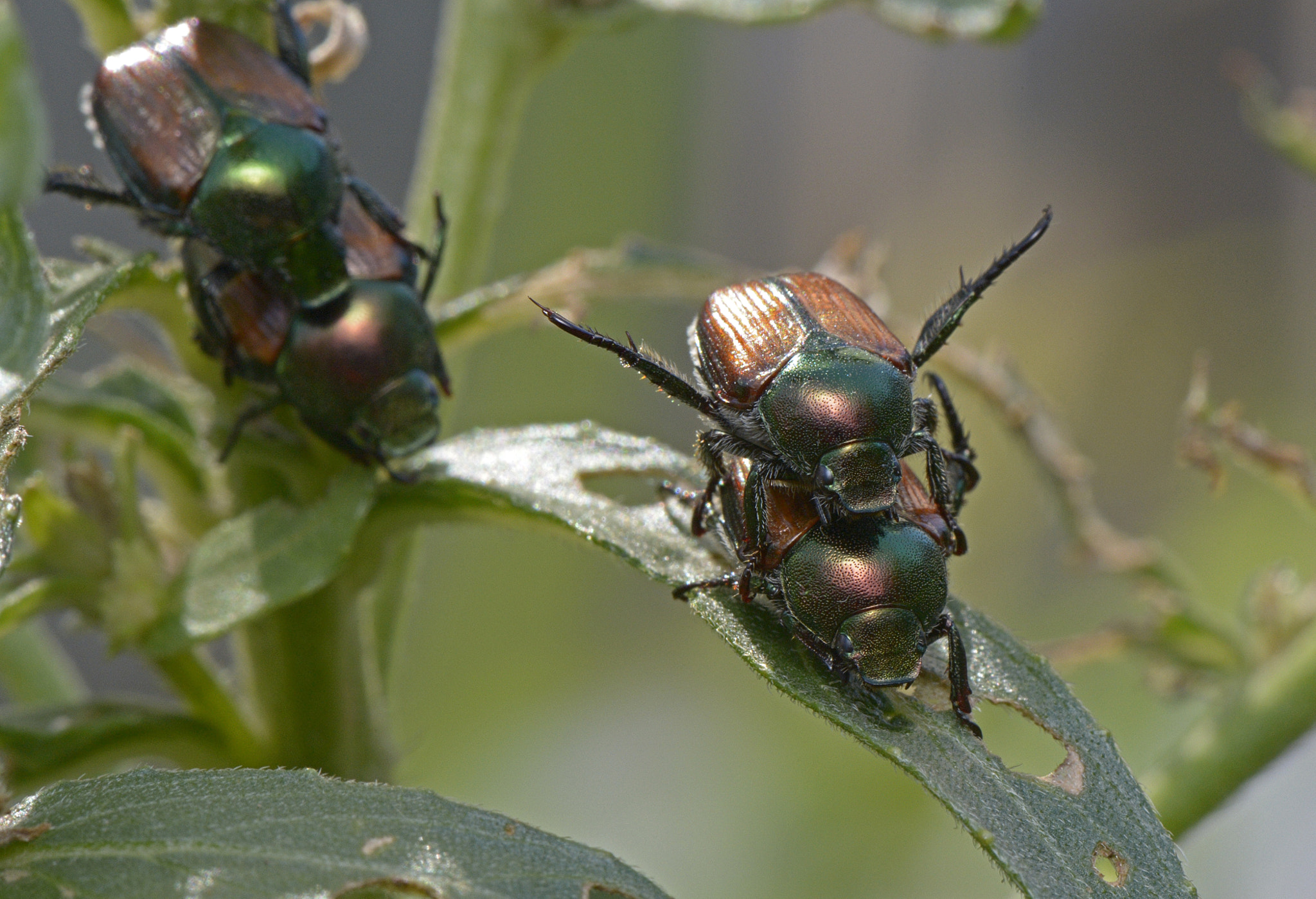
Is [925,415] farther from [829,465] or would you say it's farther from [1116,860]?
[1116,860]

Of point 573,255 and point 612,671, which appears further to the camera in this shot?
point 612,671

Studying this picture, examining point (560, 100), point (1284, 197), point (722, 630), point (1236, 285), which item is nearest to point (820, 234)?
point (1284, 197)

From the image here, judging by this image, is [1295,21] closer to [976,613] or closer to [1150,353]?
[1150,353]

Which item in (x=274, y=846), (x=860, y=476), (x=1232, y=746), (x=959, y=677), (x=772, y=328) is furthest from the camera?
(x=1232, y=746)

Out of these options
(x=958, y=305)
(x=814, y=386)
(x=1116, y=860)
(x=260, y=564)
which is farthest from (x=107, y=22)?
(x=1116, y=860)

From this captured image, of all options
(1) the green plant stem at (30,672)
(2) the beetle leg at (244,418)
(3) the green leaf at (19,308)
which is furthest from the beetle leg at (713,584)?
(1) the green plant stem at (30,672)

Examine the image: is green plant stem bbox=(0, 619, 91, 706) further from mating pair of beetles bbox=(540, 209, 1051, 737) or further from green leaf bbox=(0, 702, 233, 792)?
mating pair of beetles bbox=(540, 209, 1051, 737)

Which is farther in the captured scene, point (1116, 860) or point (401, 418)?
point (401, 418)
